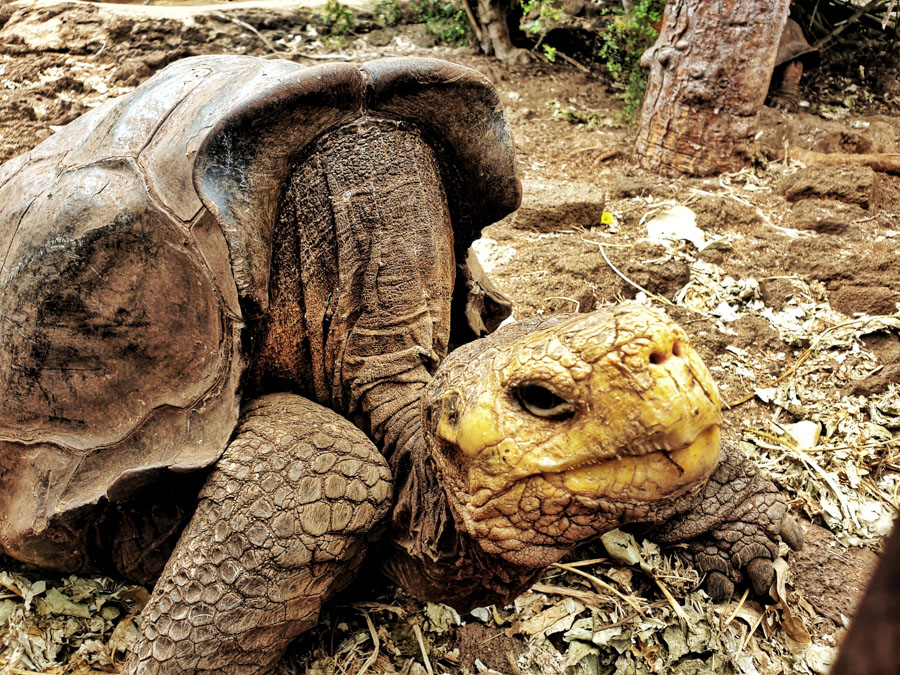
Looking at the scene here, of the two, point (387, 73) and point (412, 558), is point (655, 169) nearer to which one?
point (387, 73)

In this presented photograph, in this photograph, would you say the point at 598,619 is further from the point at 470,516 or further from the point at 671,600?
the point at 470,516

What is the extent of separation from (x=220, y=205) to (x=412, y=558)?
973 millimetres

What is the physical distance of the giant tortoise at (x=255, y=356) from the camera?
164 cm

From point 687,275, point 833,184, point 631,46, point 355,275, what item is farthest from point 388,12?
point 355,275

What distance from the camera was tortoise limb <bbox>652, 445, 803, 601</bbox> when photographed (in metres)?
2.21

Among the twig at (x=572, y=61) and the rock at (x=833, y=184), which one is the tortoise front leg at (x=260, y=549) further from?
the twig at (x=572, y=61)

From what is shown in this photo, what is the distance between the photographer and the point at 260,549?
1644mm

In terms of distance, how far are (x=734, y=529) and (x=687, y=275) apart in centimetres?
164

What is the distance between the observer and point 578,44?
22.7 ft

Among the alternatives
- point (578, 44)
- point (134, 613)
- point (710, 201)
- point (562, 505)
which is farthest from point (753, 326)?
point (578, 44)

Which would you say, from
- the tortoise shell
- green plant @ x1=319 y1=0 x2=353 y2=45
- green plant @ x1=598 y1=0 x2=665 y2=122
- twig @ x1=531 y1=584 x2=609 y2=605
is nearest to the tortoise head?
the tortoise shell

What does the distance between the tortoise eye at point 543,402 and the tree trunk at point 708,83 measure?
399cm

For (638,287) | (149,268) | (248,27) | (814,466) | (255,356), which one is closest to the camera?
(149,268)

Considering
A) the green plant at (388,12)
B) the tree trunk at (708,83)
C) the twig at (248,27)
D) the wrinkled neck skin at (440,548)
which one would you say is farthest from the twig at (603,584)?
the green plant at (388,12)
